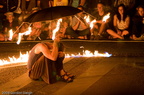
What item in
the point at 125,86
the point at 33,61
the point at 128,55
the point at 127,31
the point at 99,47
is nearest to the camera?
the point at 125,86

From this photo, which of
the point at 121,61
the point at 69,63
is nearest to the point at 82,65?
the point at 69,63

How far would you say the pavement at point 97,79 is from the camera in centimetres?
566

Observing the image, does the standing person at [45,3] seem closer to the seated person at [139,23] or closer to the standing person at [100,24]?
the standing person at [100,24]

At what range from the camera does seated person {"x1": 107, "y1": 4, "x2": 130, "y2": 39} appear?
11109 mm

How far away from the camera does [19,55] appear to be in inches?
370

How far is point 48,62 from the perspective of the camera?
6117 millimetres

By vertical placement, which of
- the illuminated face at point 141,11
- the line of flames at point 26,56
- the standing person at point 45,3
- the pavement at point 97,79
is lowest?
the pavement at point 97,79

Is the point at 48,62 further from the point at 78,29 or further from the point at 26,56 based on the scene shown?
the point at 78,29

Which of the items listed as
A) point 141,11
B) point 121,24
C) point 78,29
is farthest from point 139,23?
point 78,29

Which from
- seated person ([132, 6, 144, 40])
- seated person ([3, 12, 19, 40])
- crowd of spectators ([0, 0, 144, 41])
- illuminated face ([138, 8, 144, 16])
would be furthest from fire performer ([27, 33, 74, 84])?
illuminated face ([138, 8, 144, 16])

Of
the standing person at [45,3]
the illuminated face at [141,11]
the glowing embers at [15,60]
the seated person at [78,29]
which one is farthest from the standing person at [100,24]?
the glowing embers at [15,60]

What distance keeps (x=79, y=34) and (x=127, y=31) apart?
1.78 m

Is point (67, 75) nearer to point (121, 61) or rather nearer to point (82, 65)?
point (82, 65)

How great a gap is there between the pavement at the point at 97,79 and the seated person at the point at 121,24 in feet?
5.37
